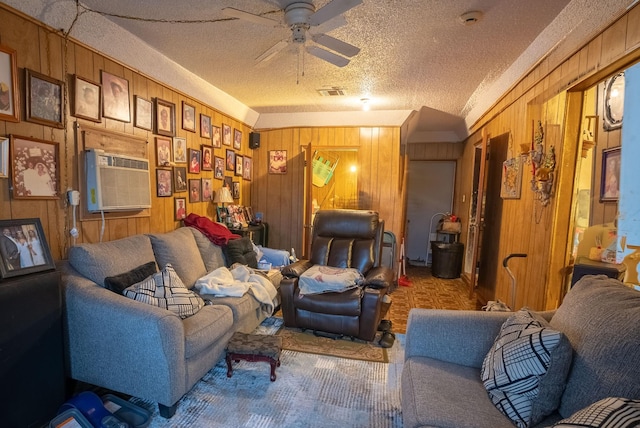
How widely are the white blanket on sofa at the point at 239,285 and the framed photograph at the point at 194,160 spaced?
4.10 feet

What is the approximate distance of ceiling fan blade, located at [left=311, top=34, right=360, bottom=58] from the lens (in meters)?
1.95

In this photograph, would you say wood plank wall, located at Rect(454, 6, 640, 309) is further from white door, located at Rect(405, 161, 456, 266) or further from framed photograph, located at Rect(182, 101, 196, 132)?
framed photograph, located at Rect(182, 101, 196, 132)

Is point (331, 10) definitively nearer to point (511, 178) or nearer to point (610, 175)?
point (610, 175)

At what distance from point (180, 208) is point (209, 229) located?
389 millimetres

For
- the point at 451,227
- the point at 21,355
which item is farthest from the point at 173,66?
the point at 451,227

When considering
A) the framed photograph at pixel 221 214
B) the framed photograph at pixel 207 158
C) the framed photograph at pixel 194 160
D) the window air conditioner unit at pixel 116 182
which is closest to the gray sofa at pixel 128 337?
the window air conditioner unit at pixel 116 182

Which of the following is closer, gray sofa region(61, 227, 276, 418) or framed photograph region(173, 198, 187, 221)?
gray sofa region(61, 227, 276, 418)

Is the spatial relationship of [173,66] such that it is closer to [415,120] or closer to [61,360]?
[61,360]

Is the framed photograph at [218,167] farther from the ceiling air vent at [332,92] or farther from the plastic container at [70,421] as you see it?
the plastic container at [70,421]

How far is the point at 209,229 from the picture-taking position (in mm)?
3193

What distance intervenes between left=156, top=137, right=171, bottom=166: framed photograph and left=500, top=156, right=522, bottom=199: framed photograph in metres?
3.36

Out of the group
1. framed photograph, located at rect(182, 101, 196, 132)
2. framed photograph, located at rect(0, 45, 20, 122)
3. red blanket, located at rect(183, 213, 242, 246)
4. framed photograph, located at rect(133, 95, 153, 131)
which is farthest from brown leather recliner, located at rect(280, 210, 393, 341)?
framed photograph, located at rect(0, 45, 20, 122)

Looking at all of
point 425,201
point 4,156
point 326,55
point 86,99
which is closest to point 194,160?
point 86,99

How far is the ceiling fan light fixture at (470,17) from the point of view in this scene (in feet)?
6.36
